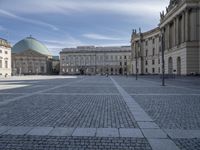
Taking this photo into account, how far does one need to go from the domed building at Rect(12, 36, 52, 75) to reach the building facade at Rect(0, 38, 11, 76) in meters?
37.6

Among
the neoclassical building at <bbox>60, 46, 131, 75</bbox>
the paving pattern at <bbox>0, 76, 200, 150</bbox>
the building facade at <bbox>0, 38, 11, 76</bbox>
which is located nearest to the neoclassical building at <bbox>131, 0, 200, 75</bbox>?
the paving pattern at <bbox>0, 76, 200, 150</bbox>

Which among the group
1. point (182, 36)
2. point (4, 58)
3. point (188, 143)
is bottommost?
point (188, 143)

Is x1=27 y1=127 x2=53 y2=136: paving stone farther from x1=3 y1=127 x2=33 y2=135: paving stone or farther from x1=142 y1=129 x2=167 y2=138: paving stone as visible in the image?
x1=142 y1=129 x2=167 y2=138: paving stone

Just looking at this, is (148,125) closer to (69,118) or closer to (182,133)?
(182,133)

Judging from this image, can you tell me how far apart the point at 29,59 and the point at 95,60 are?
40728 millimetres

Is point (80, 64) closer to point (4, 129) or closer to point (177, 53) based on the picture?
point (177, 53)

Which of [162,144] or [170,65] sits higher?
[170,65]

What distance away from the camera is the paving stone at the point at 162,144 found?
20.1ft

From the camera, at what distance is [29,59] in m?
158

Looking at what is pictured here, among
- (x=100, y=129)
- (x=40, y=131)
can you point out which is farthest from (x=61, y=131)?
(x=100, y=129)

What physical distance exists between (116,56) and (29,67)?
178 feet

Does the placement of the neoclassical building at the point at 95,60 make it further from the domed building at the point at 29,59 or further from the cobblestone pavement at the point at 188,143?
the cobblestone pavement at the point at 188,143

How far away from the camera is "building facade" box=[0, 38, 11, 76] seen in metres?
106

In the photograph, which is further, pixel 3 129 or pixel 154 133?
pixel 3 129
